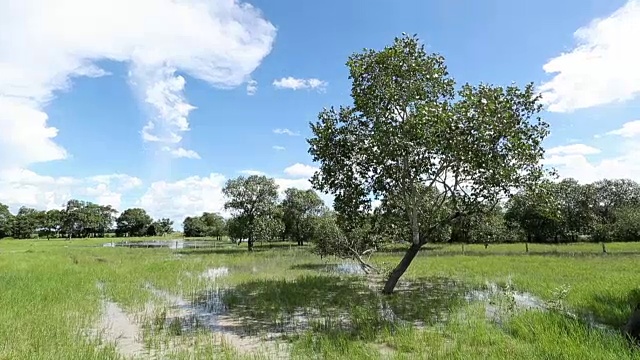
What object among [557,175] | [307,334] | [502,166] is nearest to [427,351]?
[307,334]

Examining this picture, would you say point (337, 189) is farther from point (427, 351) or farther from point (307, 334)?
point (427, 351)

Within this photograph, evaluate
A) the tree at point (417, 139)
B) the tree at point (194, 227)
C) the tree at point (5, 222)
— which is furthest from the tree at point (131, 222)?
the tree at point (417, 139)

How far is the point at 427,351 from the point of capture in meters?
9.71

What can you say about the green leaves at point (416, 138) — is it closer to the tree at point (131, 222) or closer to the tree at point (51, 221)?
the tree at point (51, 221)

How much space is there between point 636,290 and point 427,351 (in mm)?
11546

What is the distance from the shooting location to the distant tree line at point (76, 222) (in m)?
120

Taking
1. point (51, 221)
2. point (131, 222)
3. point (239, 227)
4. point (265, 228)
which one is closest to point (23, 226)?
point (51, 221)

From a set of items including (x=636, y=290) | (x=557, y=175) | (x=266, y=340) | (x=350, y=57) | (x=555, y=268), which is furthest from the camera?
(x=555, y=268)

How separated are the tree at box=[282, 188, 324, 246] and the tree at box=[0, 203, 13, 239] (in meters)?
95.4

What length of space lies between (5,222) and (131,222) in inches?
1772

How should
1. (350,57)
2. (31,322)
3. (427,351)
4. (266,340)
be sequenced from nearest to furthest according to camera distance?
(427,351) < (266,340) < (31,322) < (350,57)

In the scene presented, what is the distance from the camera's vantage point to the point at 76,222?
136375mm

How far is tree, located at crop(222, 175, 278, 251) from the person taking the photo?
5719 cm

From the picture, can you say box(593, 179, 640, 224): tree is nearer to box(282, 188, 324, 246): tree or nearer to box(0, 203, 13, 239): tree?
box(282, 188, 324, 246): tree
